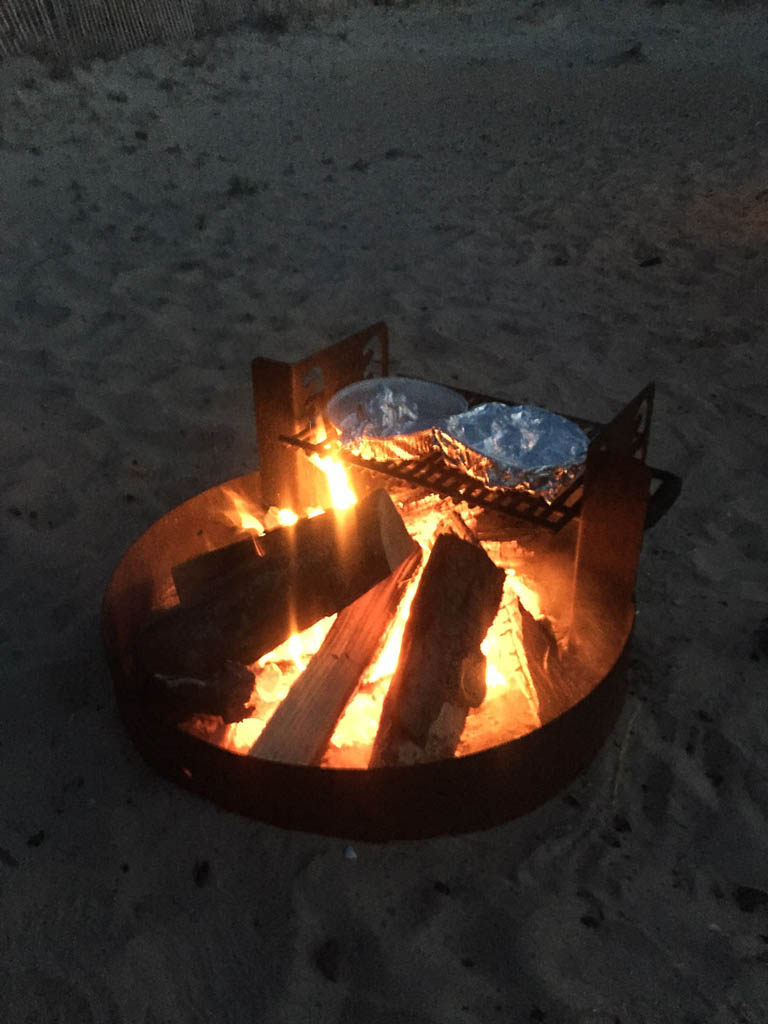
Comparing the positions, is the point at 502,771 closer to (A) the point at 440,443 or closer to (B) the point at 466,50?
(A) the point at 440,443

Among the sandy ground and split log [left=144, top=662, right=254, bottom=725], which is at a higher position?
split log [left=144, top=662, right=254, bottom=725]

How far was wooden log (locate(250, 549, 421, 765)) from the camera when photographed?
91.7 inches

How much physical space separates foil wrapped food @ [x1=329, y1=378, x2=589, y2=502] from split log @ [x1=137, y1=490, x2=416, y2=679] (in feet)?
0.68

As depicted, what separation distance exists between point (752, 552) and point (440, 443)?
195 cm

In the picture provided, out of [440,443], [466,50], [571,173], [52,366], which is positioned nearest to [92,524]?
[52,366]

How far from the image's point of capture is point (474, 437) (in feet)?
8.32

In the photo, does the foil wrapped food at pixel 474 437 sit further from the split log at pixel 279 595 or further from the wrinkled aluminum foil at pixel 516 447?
the split log at pixel 279 595

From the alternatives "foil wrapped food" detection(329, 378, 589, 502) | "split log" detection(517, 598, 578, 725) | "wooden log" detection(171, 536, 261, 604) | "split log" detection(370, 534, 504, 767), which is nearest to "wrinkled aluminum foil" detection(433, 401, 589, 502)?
"foil wrapped food" detection(329, 378, 589, 502)

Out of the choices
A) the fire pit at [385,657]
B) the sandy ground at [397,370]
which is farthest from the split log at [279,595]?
the sandy ground at [397,370]

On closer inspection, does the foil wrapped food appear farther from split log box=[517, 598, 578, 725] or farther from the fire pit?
split log box=[517, 598, 578, 725]

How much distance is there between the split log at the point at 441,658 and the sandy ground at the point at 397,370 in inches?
13.6

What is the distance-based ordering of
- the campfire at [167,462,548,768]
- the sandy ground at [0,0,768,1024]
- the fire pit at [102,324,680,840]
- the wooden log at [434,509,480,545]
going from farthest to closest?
the wooden log at [434,509,480,545] < the campfire at [167,462,548,768] < the fire pit at [102,324,680,840] < the sandy ground at [0,0,768,1024]

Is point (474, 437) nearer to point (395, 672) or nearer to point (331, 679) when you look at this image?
point (395, 672)

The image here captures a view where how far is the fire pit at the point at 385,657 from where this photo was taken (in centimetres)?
224
